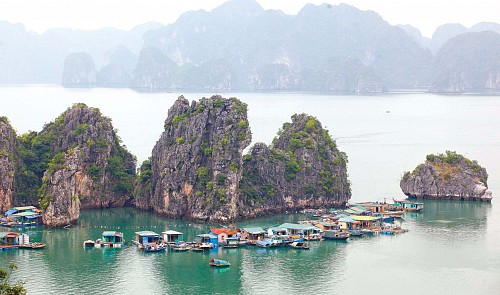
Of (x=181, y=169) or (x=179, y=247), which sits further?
(x=181, y=169)

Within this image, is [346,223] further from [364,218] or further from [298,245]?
[298,245]

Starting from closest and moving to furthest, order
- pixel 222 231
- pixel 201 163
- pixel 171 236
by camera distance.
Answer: pixel 222 231, pixel 171 236, pixel 201 163

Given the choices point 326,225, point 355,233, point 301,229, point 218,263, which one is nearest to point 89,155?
point 301,229

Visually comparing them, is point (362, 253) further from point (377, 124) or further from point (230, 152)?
point (377, 124)

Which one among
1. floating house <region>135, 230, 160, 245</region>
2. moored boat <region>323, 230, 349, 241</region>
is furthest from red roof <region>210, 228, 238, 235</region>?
moored boat <region>323, 230, 349, 241</region>

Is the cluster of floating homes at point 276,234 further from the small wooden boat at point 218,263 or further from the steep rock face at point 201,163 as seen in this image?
the steep rock face at point 201,163

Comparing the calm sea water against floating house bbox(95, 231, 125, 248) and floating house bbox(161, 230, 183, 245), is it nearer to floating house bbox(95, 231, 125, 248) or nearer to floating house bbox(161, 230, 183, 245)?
→ floating house bbox(95, 231, 125, 248)
